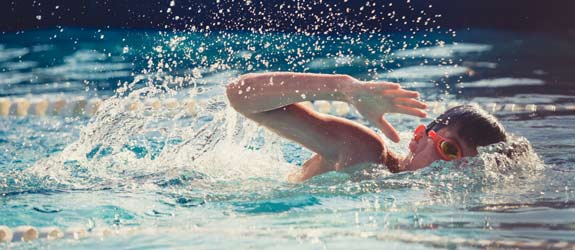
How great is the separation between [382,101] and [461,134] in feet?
1.50

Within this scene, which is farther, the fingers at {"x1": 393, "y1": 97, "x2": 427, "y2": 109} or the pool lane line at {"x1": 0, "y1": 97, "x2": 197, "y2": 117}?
the pool lane line at {"x1": 0, "y1": 97, "x2": 197, "y2": 117}

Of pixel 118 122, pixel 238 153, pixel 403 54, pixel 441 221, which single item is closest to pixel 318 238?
pixel 441 221

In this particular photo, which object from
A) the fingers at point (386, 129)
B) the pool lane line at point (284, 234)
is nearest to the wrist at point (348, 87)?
the fingers at point (386, 129)

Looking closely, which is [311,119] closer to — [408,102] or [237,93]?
[237,93]

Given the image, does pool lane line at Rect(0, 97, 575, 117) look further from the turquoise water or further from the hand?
the hand

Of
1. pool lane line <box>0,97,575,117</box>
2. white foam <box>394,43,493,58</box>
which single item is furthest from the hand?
white foam <box>394,43,493,58</box>

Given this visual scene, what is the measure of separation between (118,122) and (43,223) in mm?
1113

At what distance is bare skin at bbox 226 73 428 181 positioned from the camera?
288 centimetres

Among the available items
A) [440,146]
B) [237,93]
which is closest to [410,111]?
[440,146]

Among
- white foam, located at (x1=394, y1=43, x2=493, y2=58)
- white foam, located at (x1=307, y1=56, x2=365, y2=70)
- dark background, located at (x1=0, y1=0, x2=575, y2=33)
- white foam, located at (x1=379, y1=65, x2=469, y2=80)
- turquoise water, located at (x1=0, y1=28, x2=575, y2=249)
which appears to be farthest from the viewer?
dark background, located at (x1=0, y1=0, x2=575, y2=33)

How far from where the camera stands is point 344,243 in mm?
2289

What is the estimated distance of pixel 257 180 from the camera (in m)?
3.36

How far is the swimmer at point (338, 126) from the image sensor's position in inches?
113

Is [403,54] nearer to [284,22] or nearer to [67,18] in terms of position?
[284,22]
